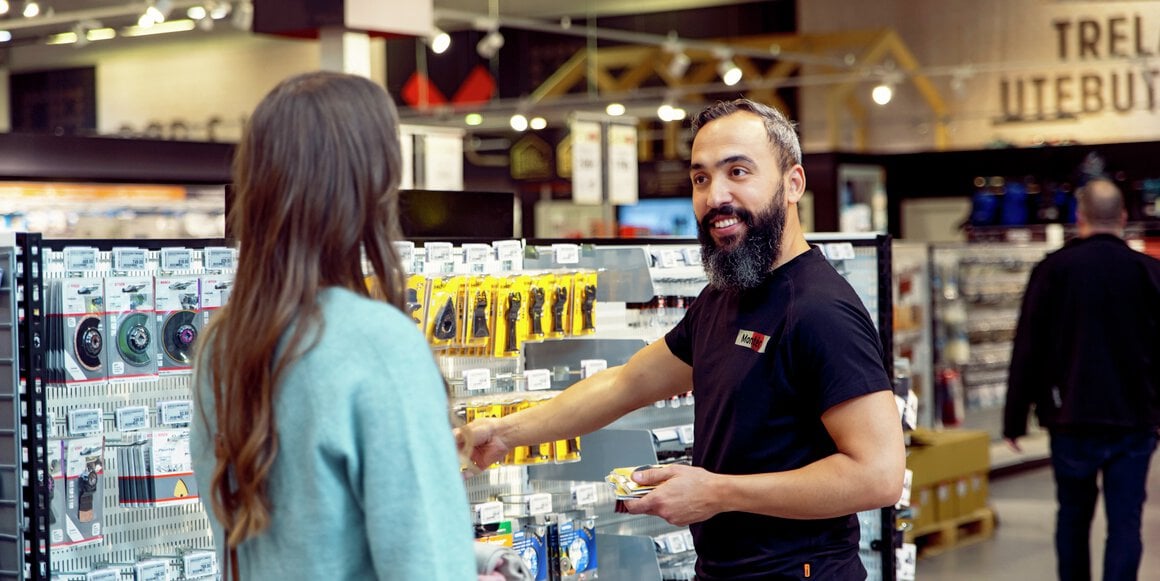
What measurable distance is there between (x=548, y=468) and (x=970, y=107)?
14.2 metres

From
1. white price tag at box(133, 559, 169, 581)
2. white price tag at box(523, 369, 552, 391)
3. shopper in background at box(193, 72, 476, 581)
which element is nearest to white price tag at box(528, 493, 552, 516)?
white price tag at box(523, 369, 552, 391)

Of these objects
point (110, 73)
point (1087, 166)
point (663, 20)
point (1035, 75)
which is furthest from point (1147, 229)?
point (110, 73)

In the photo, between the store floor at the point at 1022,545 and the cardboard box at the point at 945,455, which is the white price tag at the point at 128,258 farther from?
the cardboard box at the point at 945,455

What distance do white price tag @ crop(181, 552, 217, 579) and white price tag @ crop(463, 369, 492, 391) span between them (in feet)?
2.52

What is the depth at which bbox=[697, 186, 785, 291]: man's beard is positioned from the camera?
101 inches

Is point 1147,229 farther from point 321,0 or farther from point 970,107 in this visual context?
point 321,0

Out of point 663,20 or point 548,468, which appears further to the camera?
point 663,20

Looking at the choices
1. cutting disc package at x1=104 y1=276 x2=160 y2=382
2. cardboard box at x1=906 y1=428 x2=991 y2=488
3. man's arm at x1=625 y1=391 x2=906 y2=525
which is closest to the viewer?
man's arm at x1=625 y1=391 x2=906 y2=525

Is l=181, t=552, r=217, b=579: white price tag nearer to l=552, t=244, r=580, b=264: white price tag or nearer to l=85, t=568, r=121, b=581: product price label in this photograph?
l=85, t=568, r=121, b=581: product price label

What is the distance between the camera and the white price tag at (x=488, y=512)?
3.52 meters

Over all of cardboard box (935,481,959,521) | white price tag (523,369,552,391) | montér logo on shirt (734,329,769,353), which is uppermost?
montér logo on shirt (734,329,769,353)

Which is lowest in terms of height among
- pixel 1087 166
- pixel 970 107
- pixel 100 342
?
pixel 100 342

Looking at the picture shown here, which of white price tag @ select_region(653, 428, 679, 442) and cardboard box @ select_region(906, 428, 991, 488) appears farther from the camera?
cardboard box @ select_region(906, 428, 991, 488)

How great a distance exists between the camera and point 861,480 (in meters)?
2.35
